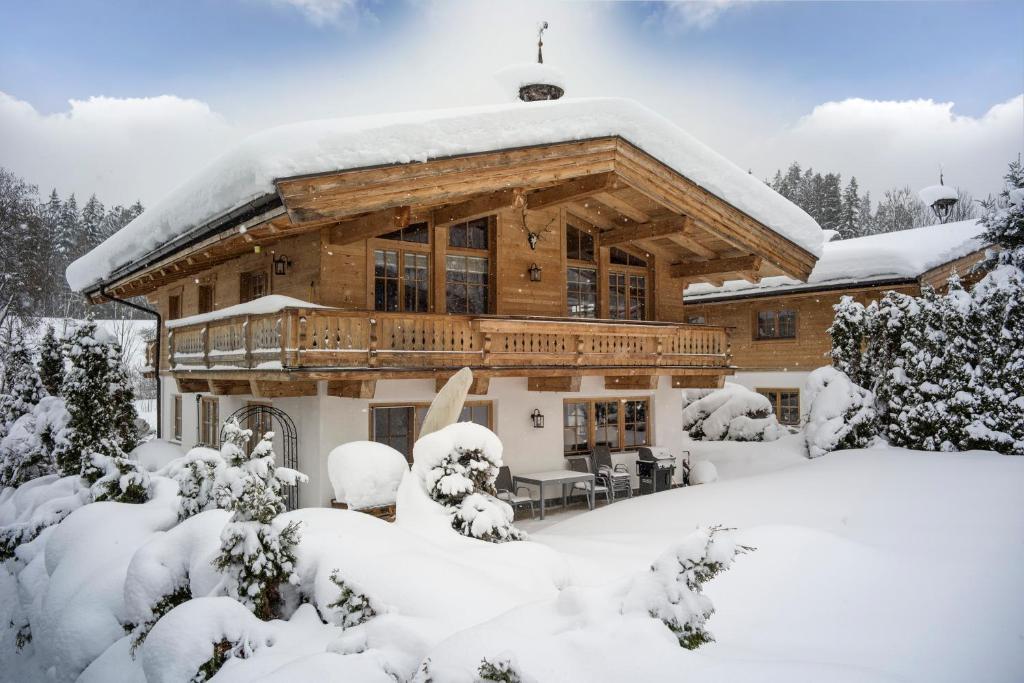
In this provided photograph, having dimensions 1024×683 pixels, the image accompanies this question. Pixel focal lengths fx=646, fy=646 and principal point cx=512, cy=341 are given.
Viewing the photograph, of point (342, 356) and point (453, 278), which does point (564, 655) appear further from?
point (453, 278)

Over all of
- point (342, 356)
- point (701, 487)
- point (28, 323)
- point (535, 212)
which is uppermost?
point (535, 212)

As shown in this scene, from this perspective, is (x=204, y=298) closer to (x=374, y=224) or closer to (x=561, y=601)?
(x=374, y=224)

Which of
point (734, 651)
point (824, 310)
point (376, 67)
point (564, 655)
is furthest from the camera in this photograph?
point (376, 67)

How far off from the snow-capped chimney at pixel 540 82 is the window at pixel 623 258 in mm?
4026

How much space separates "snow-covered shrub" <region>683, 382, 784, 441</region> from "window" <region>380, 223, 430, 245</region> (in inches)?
459

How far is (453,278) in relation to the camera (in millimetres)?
13461

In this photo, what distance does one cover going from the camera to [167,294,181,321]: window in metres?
19.1

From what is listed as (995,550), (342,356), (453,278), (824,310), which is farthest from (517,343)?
(824,310)

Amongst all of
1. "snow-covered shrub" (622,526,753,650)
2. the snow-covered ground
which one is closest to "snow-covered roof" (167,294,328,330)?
the snow-covered ground

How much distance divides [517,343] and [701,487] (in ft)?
14.3

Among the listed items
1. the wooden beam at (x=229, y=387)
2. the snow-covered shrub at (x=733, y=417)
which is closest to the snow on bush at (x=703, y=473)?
the snow-covered shrub at (x=733, y=417)

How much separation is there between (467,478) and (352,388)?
3981 millimetres

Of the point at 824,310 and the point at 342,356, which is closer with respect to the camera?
the point at 342,356

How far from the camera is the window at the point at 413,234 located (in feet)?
41.7
